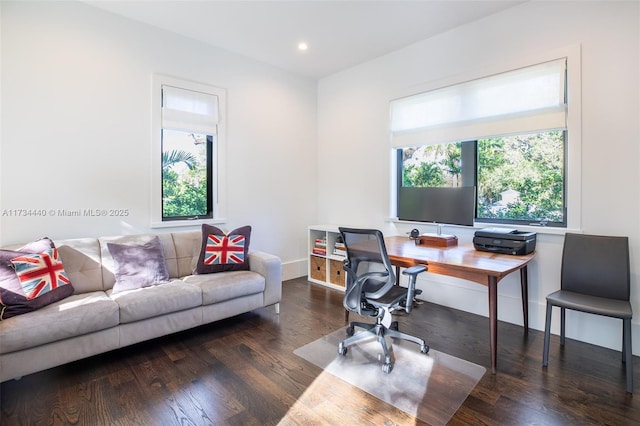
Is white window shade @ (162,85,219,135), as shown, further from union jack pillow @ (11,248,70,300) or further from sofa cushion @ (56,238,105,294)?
union jack pillow @ (11,248,70,300)

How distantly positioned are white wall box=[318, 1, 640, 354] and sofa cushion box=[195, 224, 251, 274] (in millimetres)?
1760

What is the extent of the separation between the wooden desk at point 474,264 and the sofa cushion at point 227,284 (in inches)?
50.8

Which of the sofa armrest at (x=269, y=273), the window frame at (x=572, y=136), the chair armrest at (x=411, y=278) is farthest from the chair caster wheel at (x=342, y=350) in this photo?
the window frame at (x=572, y=136)

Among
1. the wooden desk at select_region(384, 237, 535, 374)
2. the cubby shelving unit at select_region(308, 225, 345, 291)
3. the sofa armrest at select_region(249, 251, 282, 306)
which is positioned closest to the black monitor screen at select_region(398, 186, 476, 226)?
the wooden desk at select_region(384, 237, 535, 374)

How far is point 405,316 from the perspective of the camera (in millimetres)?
3219

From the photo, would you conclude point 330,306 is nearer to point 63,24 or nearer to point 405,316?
point 405,316

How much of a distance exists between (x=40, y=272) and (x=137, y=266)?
0.62m

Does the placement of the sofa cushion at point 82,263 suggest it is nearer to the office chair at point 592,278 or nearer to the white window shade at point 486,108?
the white window shade at point 486,108

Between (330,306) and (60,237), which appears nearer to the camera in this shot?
(60,237)

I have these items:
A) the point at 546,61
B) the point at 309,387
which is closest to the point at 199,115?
the point at 309,387

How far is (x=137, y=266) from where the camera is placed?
107 inches

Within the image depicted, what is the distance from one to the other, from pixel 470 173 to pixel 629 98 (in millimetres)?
1292

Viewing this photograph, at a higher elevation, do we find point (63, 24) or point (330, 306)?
point (63, 24)

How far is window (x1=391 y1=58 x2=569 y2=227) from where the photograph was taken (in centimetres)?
284
